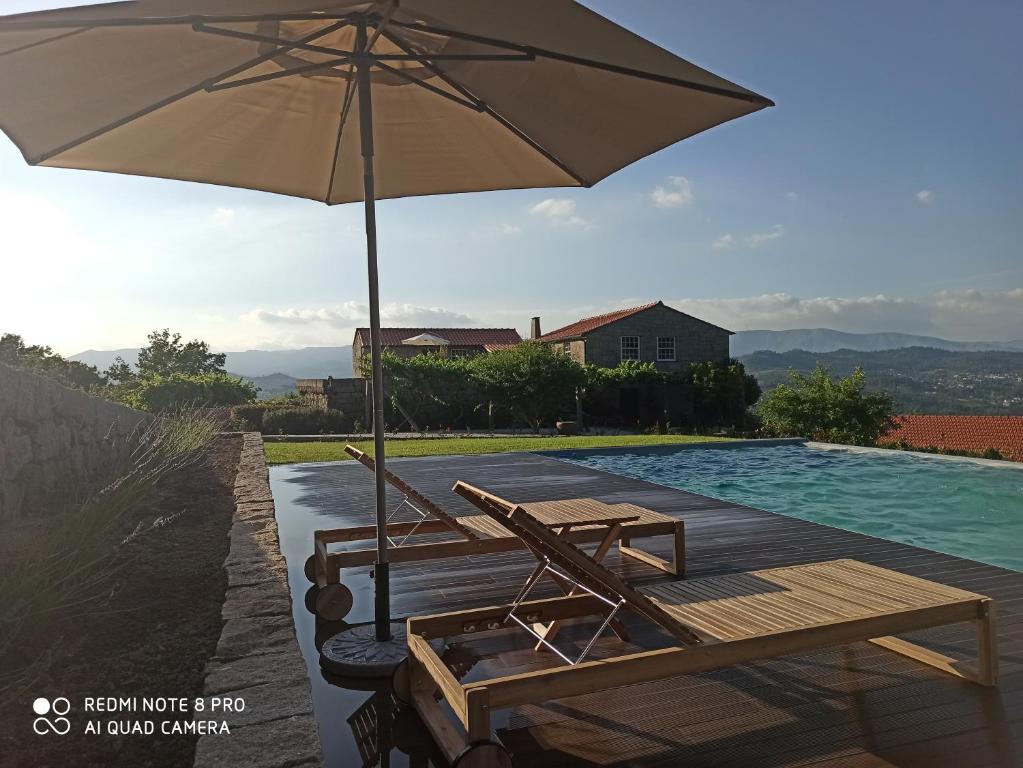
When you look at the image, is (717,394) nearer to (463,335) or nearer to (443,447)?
(443,447)

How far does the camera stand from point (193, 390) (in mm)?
23047

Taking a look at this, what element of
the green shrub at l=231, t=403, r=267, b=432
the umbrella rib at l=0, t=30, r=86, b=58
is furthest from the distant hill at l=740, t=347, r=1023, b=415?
the umbrella rib at l=0, t=30, r=86, b=58

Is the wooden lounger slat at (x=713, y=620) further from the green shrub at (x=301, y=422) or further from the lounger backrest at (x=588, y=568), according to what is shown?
the green shrub at (x=301, y=422)

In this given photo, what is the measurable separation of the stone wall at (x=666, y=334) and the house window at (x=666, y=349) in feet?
0.43

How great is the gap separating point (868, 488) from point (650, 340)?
1871 cm

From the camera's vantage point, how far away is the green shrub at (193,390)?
21938mm

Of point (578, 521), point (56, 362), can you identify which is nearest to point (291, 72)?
point (578, 521)

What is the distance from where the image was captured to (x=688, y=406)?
2555 cm

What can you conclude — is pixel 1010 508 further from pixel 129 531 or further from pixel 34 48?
pixel 34 48

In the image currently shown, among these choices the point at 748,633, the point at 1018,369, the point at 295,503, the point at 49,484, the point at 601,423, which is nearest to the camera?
the point at 748,633

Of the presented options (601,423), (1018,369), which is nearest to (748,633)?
(601,423)

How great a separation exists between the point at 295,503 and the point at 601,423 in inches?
680

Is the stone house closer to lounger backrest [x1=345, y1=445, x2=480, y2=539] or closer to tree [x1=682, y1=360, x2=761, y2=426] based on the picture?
tree [x1=682, y1=360, x2=761, y2=426]

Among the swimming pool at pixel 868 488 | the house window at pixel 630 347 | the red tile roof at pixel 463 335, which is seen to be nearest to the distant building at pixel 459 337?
the red tile roof at pixel 463 335
